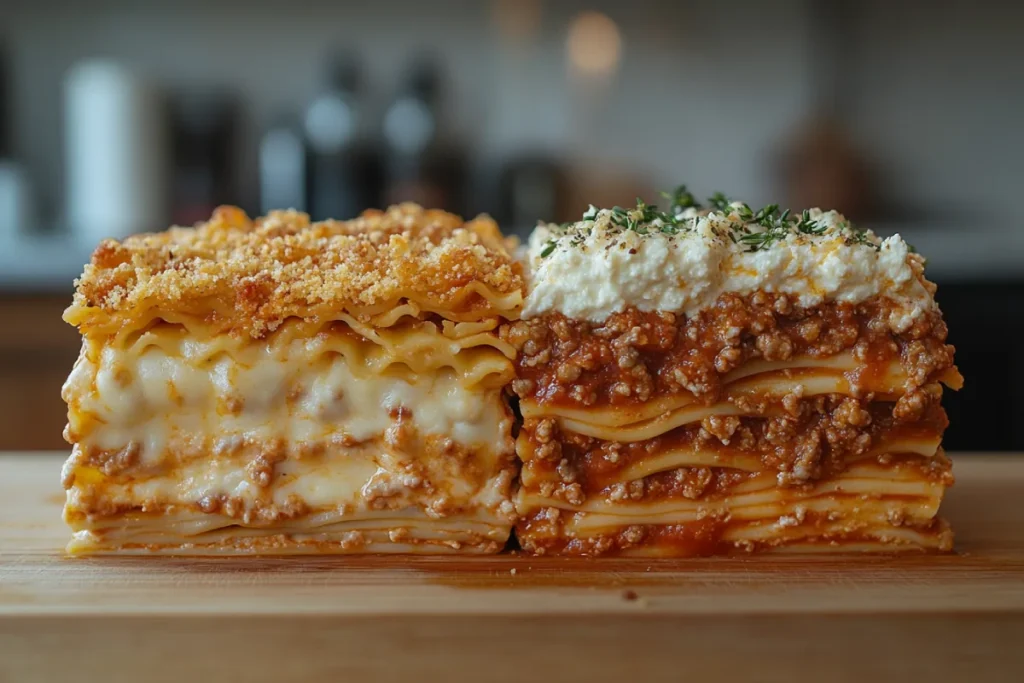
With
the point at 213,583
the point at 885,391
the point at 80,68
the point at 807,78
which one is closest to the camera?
the point at 213,583

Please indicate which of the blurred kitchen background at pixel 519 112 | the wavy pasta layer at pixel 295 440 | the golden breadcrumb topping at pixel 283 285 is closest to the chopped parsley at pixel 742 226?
the golden breadcrumb topping at pixel 283 285

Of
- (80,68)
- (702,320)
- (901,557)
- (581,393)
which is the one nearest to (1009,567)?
(901,557)

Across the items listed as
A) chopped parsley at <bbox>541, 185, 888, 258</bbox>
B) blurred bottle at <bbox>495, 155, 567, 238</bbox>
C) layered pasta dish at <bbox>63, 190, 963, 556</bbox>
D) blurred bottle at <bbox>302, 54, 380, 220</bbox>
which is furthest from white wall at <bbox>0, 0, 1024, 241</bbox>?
layered pasta dish at <bbox>63, 190, 963, 556</bbox>

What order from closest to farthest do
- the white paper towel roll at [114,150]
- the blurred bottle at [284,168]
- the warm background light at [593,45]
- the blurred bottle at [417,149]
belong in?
the white paper towel roll at [114,150]
the blurred bottle at [284,168]
the blurred bottle at [417,149]
the warm background light at [593,45]

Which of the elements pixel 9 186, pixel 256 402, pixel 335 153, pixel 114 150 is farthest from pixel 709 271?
pixel 9 186

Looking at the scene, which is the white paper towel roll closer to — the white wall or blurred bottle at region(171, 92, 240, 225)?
blurred bottle at region(171, 92, 240, 225)

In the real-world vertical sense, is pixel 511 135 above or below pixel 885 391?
A: above

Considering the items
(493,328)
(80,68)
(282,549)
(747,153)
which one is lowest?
(282,549)

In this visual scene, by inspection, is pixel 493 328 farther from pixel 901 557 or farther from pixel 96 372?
pixel 901 557

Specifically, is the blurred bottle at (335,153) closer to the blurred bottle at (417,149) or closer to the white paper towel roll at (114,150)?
the blurred bottle at (417,149)
